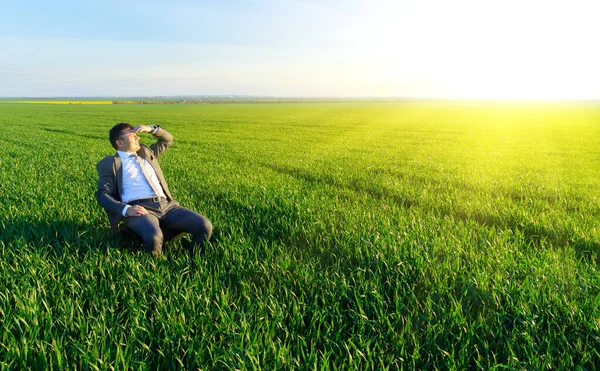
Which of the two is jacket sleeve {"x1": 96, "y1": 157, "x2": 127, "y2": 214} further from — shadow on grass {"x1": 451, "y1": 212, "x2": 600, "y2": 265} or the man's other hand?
shadow on grass {"x1": 451, "y1": 212, "x2": 600, "y2": 265}

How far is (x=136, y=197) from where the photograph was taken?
5.10 metres

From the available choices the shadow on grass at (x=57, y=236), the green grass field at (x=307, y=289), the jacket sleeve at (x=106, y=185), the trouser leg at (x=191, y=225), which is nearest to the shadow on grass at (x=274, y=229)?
the green grass field at (x=307, y=289)

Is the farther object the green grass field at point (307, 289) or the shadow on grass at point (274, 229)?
the shadow on grass at point (274, 229)

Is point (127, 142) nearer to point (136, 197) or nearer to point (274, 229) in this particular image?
point (136, 197)

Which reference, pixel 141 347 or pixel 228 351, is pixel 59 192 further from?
pixel 228 351

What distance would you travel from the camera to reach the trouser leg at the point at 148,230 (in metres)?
4.55

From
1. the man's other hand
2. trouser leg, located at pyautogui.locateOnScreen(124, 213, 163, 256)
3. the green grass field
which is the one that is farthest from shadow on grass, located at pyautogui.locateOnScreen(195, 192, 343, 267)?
the man's other hand

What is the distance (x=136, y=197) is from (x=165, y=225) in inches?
22.5

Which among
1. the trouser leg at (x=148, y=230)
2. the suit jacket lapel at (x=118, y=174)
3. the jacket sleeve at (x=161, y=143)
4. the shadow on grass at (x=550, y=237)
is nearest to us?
the trouser leg at (x=148, y=230)

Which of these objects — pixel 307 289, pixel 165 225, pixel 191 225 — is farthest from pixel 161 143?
pixel 307 289

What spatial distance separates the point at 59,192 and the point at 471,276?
798 centimetres

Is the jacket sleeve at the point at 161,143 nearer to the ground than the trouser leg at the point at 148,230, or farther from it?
farther from it

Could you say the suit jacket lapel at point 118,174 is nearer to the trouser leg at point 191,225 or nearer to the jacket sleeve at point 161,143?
the trouser leg at point 191,225

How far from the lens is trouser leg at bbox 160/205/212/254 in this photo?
494 cm
